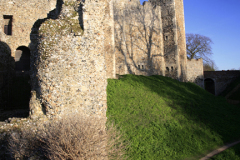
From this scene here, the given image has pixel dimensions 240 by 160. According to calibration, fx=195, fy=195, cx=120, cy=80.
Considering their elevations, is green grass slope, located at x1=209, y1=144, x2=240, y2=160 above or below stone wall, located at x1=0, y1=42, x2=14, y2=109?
below

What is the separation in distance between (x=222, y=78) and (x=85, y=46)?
22646 millimetres

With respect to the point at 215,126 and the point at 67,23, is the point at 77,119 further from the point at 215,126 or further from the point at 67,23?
the point at 215,126

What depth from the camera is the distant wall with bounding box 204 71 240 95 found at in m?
22.7

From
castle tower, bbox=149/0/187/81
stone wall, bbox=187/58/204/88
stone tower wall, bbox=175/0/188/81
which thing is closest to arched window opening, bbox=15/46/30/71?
castle tower, bbox=149/0/187/81

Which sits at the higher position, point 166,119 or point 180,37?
point 180,37

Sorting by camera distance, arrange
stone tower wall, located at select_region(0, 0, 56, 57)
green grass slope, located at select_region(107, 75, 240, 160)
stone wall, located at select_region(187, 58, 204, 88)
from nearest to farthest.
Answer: green grass slope, located at select_region(107, 75, 240, 160) → stone tower wall, located at select_region(0, 0, 56, 57) → stone wall, located at select_region(187, 58, 204, 88)

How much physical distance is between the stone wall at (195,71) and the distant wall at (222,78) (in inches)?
109

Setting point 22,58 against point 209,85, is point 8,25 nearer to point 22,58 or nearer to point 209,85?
point 22,58

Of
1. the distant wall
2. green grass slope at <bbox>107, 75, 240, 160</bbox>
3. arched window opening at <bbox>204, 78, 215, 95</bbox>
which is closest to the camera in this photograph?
green grass slope at <bbox>107, 75, 240, 160</bbox>

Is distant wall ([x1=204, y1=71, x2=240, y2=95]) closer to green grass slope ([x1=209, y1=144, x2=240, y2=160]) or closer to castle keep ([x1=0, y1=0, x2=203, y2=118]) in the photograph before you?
castle keep ([x1=0, y1=0, x2=203, y2=118])

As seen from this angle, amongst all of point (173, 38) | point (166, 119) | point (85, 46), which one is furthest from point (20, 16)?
point (173, 38)

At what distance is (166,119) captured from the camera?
27.4ft

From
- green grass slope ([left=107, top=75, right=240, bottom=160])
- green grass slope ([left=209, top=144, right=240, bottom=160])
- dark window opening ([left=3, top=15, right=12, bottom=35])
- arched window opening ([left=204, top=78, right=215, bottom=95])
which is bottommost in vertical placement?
green grass slope ([left=209, top=144, right=240, bottom=160])

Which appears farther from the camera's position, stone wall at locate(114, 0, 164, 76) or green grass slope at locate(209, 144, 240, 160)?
stone wall at locate(114, 0, 164, 76)
